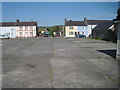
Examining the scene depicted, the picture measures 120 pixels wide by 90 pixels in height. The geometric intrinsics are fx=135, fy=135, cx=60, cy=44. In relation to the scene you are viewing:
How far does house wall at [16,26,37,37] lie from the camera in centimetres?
6400

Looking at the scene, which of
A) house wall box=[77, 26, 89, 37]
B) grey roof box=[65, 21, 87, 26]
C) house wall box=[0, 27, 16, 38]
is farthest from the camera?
grey roof box=[65, 21, 87, 26]

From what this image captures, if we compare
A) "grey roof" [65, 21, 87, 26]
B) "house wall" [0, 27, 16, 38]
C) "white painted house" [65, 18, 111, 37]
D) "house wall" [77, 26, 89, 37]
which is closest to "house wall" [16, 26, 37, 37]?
"house wall" [0, 27, 16, 38]

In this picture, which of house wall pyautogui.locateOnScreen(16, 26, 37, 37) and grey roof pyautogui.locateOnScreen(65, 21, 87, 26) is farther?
house wall pyautogui.locateOnScreen(16, 26, 37, 37)

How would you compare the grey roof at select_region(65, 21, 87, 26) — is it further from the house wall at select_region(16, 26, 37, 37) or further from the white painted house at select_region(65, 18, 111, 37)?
the house wall at select_region(16, 26, 37, 37)

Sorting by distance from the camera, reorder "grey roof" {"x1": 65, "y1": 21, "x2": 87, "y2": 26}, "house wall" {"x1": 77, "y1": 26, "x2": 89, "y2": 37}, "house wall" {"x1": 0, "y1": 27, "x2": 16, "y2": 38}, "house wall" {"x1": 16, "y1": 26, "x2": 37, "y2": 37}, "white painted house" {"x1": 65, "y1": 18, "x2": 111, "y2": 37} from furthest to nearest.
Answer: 1. "house wall" {"x1": 16, "y1": 26, "x2": 37, "y2": 37}
2. "grey roof" {"x1": 65, "y1": 21, "x2": 87, "y2": 26}
3. "house wall" {"x1": 77, "y1": 26, "x2": 89, "y2": 37}
4. "white painted house" {"x1": 65, "y1": 18, "x2": 111, "y2": 37}
5. "house wall" {"x1": 0, "y1": 27, "x2": 16, "y2": 38}

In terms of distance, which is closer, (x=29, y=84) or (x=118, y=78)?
(x=29, y=84)

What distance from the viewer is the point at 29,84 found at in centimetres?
561

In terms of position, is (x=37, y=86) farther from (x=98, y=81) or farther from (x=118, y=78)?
(x=118, y=78)

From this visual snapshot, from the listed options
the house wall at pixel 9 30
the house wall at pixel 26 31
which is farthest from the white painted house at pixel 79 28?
the house wall at pixel 9 30

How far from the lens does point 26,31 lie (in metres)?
64.4

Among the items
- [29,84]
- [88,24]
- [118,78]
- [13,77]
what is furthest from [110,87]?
[88,24]

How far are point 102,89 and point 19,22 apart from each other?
6724 centimetres

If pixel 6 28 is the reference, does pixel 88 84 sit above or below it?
below

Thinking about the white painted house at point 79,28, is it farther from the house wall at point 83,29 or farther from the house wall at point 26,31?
the house wall at point 26,31
